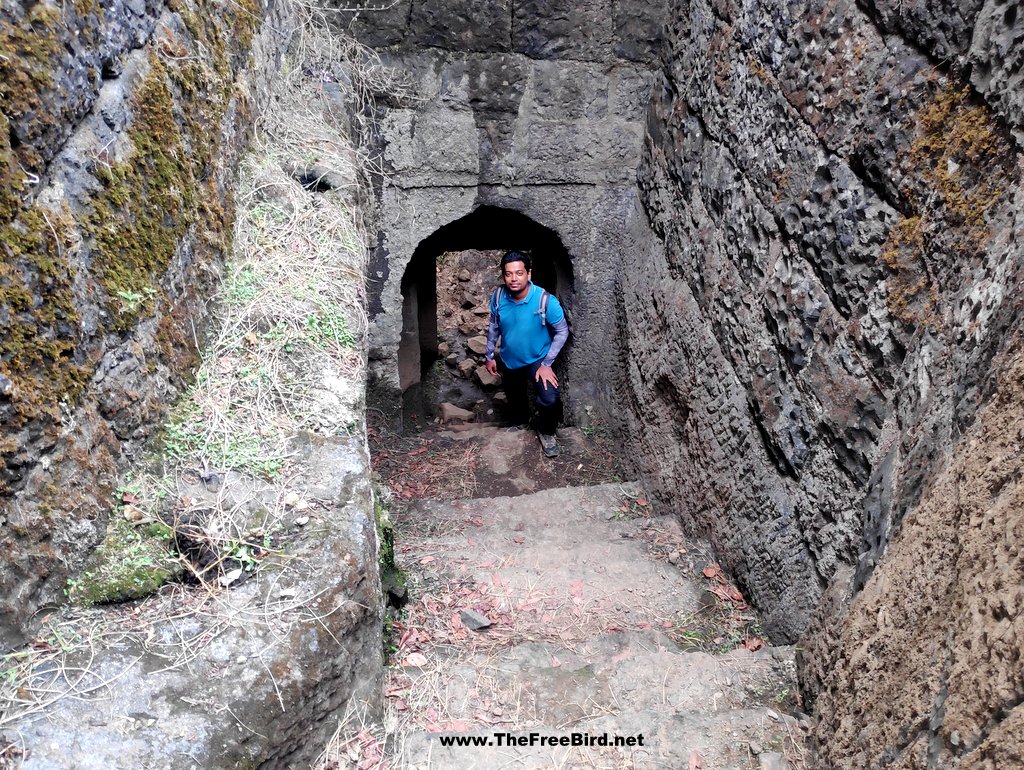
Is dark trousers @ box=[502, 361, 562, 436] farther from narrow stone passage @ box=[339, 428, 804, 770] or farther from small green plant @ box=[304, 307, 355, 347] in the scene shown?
small green plant @ box=[304, 307, 355, 347]

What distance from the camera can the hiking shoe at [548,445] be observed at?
188 inches

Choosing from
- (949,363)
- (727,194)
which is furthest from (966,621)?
(727,194)

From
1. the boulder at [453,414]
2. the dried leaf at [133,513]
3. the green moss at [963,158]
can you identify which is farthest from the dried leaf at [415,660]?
the boulder at [453,414]

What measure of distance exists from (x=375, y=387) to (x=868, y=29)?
3.57m

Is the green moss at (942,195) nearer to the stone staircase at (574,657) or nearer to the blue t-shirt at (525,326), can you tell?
the stone staircase at (574,657)

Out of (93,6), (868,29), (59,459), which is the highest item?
(868,29)

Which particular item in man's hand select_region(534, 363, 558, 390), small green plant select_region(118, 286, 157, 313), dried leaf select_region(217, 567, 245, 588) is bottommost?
man's hand select_region(534, 363, 558, 390)

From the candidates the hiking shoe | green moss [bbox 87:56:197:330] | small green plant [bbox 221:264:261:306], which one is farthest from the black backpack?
green moss [bbox 87:56:197:330]

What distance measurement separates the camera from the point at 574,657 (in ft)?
7.72

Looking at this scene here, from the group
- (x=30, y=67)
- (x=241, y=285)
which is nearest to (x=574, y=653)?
(x=241, y=285)

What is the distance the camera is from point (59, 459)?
142 centimetres

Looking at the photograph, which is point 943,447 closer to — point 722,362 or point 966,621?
point 966,621

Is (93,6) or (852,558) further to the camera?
(852,558)

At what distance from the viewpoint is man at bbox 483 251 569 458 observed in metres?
4.35
